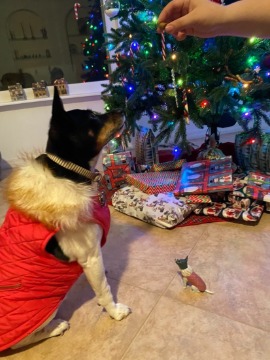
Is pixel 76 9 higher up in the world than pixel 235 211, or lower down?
higher up

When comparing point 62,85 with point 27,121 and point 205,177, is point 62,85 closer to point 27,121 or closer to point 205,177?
point 27,121

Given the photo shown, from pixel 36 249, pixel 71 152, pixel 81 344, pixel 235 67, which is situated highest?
pixel 235 67

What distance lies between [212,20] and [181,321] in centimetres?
105

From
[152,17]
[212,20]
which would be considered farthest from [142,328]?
[152,17]

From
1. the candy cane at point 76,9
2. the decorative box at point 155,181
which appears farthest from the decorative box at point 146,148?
the candy cane at point 76,9

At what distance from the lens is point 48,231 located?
2.89 feet

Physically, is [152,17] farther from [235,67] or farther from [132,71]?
[235,67]

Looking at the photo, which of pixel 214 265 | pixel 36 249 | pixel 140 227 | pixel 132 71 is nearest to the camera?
pixel 36 249

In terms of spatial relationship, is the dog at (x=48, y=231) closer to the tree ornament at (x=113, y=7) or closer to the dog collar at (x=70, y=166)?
the dog collar at (x=70, y=166)

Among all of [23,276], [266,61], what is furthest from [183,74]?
[23,276]

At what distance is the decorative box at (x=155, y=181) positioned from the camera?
6.05 feet

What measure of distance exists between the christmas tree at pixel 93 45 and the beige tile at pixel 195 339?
2.60 m

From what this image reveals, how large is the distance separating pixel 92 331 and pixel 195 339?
1.34 feet

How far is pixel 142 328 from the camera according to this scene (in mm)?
1054
